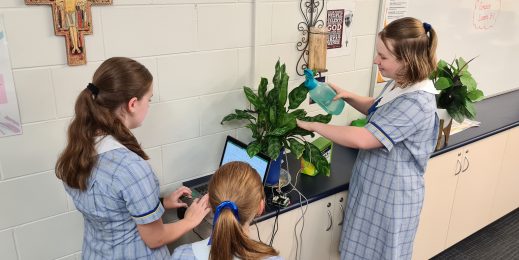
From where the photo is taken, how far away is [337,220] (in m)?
2.20

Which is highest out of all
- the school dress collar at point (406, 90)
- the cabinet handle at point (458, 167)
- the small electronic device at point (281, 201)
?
the school dress collar at point (406, 90)

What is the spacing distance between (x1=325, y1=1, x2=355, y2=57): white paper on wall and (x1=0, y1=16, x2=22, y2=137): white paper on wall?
4.83 ft

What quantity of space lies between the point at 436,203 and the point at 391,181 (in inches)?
32.0

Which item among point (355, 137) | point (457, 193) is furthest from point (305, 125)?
point (457, 193)

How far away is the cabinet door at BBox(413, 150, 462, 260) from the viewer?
2.45 metres

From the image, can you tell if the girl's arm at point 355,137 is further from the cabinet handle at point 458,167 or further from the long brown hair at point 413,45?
the cabinet handle at point 458,167

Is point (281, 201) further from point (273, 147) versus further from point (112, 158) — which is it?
point (112, 158)

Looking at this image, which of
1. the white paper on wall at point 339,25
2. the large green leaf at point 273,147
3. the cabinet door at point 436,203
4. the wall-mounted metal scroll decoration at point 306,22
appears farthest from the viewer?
the cabinet door at point 436,203

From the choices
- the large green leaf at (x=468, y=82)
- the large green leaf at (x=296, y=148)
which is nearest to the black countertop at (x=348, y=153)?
the large green leaf at (x=296, y=148)

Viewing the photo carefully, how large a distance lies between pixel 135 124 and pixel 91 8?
1.62ft

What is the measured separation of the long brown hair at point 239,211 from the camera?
116 centimetres

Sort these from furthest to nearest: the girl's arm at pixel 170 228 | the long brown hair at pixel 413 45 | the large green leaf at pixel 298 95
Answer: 1. the large green leaf at pixel 298 95
2. the long brown hair at pixel 413 45
3. the girl's arm at pixel 170 228

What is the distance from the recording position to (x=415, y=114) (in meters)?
1.75

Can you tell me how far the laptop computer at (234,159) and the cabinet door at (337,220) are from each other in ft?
1.44
